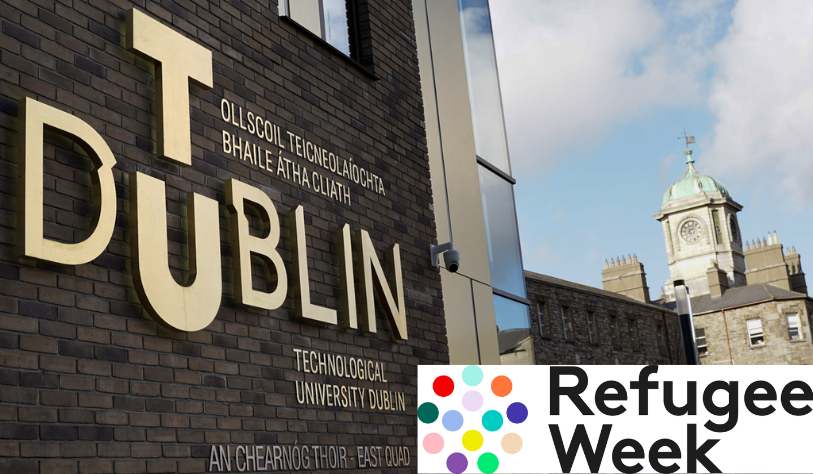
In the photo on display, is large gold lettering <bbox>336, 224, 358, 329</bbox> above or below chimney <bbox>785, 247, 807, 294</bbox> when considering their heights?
below

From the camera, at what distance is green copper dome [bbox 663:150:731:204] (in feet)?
273

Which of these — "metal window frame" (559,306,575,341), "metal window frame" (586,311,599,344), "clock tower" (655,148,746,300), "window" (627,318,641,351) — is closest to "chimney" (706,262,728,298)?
"window" (627,318,641,351)

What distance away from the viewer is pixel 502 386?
13.8 ft

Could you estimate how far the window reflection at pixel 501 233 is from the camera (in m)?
8.73

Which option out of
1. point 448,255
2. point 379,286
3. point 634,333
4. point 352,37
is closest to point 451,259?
point 448,255

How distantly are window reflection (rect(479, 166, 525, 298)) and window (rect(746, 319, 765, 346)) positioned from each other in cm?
4412

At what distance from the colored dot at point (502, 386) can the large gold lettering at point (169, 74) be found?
211 centimetres

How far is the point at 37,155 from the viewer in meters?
3.54

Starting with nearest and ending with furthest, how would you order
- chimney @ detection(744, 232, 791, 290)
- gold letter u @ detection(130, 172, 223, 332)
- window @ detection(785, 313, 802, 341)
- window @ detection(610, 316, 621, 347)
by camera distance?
gold letter u @ detection(130, 172, 223, 332)
window @ detection(610, 316, 621, 347)
window @ detection(785, 313, 802, 341)
chimney @ detection(744, 232, 791, 290)

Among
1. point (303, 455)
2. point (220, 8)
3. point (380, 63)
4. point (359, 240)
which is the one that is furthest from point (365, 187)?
point (303, 455)

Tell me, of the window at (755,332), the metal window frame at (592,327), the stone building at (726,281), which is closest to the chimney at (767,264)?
the stone building at (726,281)

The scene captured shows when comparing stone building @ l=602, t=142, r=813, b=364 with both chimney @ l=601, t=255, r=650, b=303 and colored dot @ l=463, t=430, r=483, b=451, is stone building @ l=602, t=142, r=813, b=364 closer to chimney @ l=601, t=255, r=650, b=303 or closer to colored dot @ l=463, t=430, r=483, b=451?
chimney @ l=601, t=255, r=650, b=303

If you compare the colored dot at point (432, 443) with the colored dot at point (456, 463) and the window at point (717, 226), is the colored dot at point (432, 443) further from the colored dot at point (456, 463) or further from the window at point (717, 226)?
the window at point (717, 226)

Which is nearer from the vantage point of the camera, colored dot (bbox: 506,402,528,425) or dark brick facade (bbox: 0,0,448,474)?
dark brick facade (bbox: 0,0,448,474)
